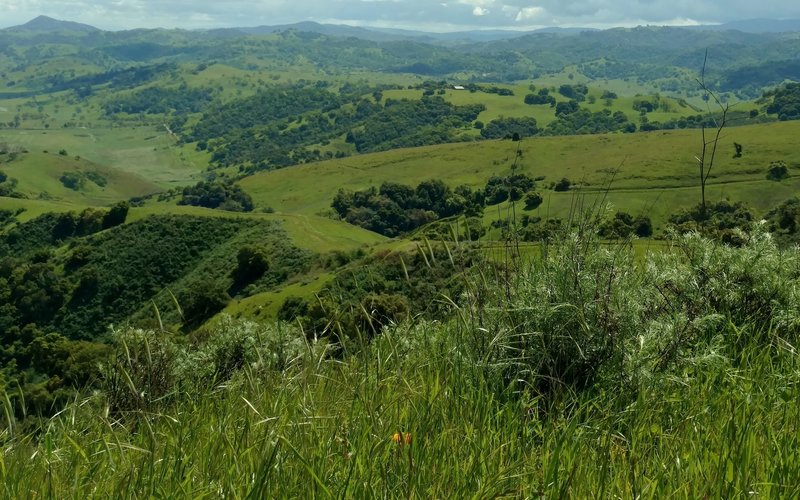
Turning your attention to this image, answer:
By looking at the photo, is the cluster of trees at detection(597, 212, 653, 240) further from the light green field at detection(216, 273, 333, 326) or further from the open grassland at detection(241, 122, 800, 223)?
the open grassland at detection(241, 122, 800, 223)

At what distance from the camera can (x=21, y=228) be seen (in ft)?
367

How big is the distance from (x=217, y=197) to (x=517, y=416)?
165581 mm

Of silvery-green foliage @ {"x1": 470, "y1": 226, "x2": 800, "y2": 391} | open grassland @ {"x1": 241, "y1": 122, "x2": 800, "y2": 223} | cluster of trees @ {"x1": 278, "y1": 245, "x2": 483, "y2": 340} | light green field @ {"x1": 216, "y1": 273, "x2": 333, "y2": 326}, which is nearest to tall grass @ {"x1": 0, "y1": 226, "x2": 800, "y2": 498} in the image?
silvery-green foliage @ {"x1": 470, "y1": 226, "x2": 800, "y2": 391}

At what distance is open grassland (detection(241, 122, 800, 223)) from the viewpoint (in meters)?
107

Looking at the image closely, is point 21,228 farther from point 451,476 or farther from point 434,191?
point 451,476

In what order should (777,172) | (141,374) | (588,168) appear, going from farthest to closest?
(588,168) < (777,172) < (141,374)

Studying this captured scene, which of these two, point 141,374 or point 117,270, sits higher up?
point 141,374

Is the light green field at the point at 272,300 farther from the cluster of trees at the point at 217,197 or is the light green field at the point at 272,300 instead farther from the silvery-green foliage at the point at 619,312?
the cluster of trees at the point at 217,197

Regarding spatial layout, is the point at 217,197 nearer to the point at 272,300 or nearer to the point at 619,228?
the point at 272,300

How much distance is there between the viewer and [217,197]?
531 ft

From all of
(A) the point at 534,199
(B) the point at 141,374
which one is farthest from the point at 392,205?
(B) the point at 141,374

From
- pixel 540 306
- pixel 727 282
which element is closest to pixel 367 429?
pixel 540 306

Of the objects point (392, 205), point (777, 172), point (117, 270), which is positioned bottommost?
point (392, 205)

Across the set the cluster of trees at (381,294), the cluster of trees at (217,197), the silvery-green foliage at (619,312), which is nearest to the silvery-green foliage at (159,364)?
the cluster of trees at (381,294)
